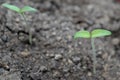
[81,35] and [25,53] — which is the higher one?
[81,35]

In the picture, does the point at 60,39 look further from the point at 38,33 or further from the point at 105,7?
the point at 105,7

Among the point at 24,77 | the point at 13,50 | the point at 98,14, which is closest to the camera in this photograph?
the point at 24,77

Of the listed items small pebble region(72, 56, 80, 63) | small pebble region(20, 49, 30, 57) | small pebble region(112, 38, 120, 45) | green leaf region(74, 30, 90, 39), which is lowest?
small pebble region(72, 56, 80, 63)

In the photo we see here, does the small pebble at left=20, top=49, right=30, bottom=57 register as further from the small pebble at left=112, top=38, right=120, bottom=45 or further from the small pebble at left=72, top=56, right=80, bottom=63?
the small pebble at left=112, top=38, right=120, bottom=45

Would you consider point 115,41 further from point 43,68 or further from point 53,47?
point 43,68

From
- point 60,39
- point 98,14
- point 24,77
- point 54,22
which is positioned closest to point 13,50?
point 24,77

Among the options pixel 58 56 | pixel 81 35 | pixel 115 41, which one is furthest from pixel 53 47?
pixel 115 41

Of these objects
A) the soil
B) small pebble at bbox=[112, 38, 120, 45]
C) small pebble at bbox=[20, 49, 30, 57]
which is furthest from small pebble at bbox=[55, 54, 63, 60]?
small pebble at bbox=[112, 38, 120, 45]

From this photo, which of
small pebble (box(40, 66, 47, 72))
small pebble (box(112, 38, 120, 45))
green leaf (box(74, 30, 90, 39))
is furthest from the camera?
small pebble (box(112, 38, 120, 45))
